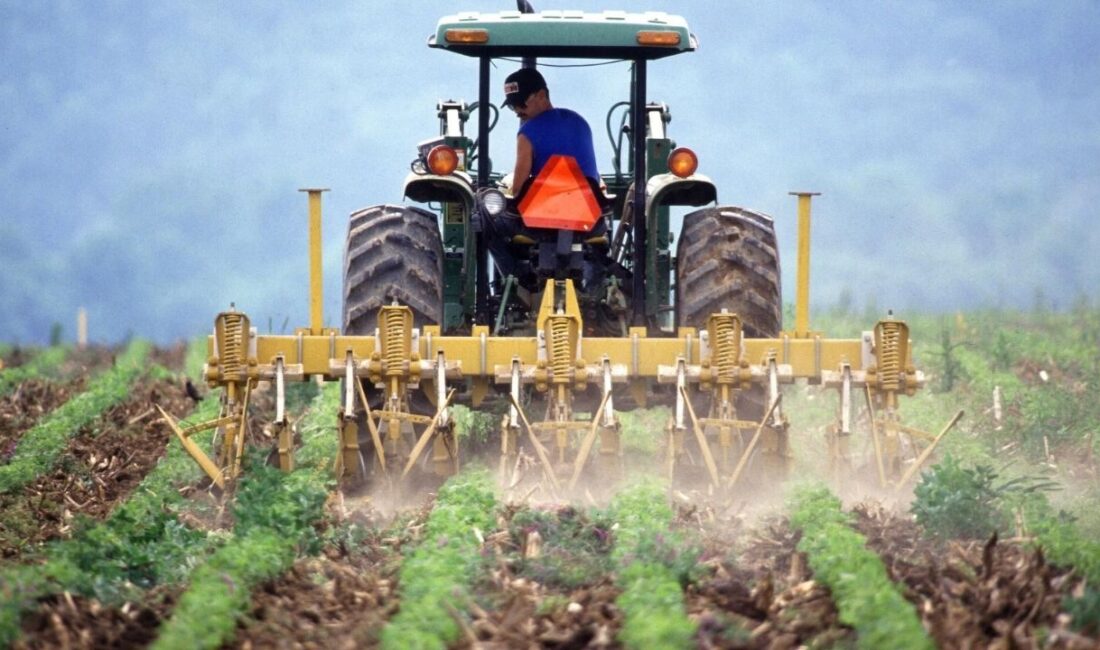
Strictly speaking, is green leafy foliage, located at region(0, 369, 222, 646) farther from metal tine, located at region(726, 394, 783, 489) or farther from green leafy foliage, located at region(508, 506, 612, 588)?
metal tine, located at region(726, 394, 783, 489)

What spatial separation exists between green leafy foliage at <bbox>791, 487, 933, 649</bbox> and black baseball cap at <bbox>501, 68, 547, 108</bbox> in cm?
314

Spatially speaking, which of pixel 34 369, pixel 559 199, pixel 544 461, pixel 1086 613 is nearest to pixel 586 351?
pixel 544 461

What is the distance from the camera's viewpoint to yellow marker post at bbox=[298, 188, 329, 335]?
10.9 m

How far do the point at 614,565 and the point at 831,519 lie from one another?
1.30 metres

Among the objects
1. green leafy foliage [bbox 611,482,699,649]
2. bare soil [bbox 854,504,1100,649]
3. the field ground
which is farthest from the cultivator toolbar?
bare soil [bbox 854,504,1100,649]

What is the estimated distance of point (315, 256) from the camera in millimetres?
11000

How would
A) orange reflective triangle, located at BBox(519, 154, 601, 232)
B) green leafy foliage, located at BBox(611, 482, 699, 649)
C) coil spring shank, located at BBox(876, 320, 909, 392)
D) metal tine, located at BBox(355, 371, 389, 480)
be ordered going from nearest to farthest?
green leafy foliage, located at BBox(611, 482, 699, 649)
metal tine, located at BBox(355, 371, 389, 480)
coil spring shank, located at BBox(876, 320, 909, 392)
orange reflective triangle, located at BBox(519, 154, 601, 232)

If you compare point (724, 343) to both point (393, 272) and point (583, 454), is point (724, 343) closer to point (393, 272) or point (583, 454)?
point (583, 454)

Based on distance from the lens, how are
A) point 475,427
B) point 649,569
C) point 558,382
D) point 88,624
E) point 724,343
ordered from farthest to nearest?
point 475,427 → point 724,343 → point 558,382 → point 649,569 → point 88,624

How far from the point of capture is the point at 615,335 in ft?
38.0

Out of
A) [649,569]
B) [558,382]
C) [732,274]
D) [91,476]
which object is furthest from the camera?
[91,476]

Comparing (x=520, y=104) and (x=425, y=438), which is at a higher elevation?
(x=520, y=104)

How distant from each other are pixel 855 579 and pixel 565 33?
4487 millimetres

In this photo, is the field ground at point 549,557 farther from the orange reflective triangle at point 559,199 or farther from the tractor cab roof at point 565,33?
the tractor cab roof at point 565,33
